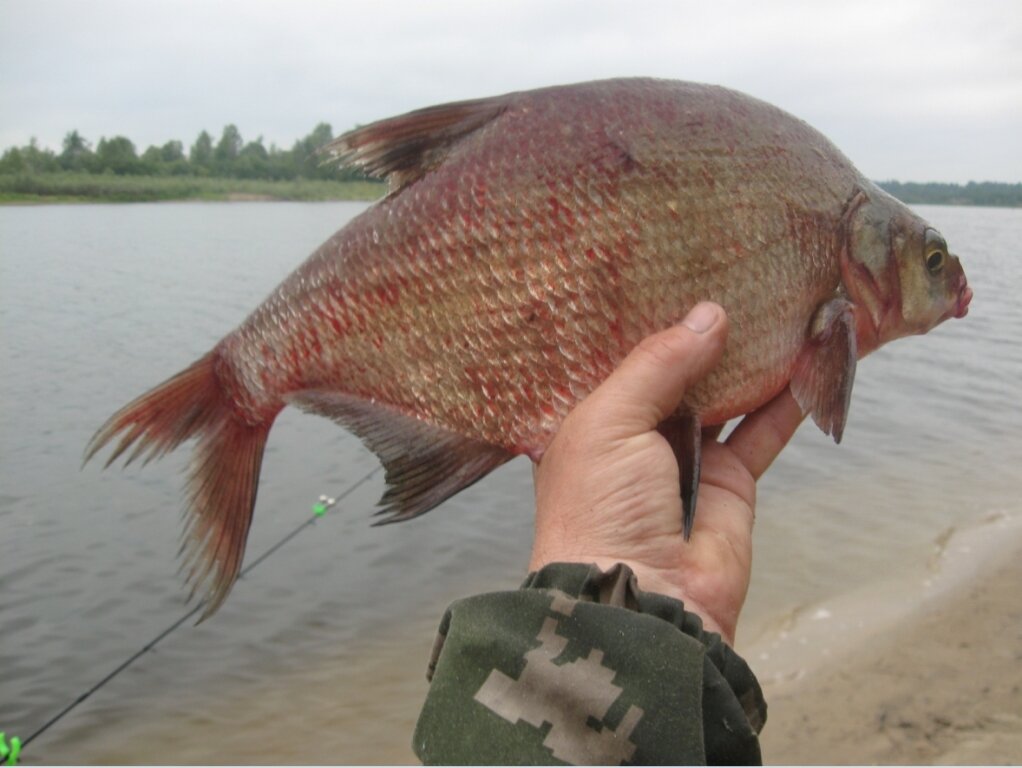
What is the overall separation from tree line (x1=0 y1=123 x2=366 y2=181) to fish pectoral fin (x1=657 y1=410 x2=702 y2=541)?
162 feet

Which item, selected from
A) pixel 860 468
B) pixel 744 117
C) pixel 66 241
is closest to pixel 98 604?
pixel 744 117

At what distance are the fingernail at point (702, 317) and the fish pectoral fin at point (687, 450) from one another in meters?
0.26

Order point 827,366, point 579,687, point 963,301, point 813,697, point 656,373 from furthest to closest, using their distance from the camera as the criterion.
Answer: point 813,697 < point 963,301 < point 827,366 < point 656,373 < point 579,687

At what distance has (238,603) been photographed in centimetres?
843

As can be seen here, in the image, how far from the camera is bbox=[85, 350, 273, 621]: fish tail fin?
2.28 meters

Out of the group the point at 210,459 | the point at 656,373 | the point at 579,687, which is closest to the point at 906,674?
the point at 656,373

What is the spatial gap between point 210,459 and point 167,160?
64.9 m

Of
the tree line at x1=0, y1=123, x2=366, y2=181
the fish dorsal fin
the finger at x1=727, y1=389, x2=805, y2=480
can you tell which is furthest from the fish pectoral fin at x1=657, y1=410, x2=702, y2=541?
the tree line at x1=0, y1=123, x2=366, y2=181

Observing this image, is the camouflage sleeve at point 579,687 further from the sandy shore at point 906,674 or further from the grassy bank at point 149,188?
the grassy bank at point 149,188

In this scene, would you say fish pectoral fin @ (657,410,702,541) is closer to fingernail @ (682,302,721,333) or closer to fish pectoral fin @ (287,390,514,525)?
fingernail @ (682,302,721,333)

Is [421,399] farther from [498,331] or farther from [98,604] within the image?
[98,604]

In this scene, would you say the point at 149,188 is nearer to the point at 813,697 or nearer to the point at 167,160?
the point at 167,160

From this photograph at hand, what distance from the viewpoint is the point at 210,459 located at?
2322 mm

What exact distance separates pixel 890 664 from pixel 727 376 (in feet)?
16.2
